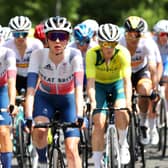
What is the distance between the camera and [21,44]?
1169 cm

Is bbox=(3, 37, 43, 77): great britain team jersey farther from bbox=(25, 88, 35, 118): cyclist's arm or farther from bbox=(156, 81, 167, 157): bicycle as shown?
bbox=(25, 88, 35, 118): cyclist's arm

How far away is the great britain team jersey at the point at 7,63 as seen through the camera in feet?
29.8

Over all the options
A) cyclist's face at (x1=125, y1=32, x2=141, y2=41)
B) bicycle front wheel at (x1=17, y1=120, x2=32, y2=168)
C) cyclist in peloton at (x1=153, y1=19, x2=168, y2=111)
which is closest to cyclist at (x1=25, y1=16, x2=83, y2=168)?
bicycle front wheel at (x1=17, y1=120, x2=32, y2=168)

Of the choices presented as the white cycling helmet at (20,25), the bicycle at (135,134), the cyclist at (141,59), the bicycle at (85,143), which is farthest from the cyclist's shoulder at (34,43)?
the bicycle at (135,134)

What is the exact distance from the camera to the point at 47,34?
869cm

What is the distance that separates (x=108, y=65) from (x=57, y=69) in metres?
1.16

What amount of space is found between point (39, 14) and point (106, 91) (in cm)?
4162

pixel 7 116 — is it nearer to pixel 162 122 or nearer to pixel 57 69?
pixel 57 69

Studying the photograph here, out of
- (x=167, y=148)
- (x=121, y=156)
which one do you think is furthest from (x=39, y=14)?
(x=121, y=156)

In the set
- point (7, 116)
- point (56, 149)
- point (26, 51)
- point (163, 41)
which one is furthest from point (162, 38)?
point (56, 149)

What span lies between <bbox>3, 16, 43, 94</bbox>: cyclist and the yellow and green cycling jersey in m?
1.86

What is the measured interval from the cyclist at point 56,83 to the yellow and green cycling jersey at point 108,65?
0.61 meters

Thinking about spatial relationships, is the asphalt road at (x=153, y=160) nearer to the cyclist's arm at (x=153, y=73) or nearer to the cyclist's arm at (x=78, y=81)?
the cyclist's arm at (x=153, y=73)

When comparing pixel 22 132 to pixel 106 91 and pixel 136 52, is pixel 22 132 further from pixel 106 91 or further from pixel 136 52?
pixel 136 52
